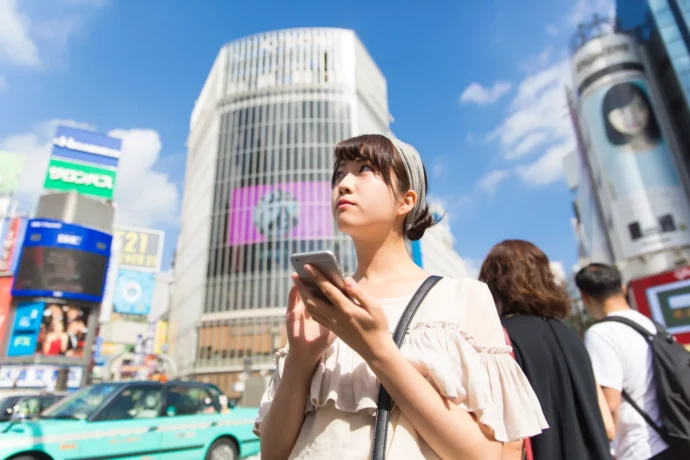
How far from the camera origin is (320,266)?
83 cm

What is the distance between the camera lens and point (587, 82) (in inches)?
1299

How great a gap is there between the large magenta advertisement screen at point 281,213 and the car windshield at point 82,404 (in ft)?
96.9

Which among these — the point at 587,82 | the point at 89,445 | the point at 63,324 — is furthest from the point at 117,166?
the point at 587,82

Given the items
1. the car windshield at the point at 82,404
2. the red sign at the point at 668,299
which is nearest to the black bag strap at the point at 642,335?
the car windshield at the point at 82,404

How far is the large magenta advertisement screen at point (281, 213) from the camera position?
1398 inches

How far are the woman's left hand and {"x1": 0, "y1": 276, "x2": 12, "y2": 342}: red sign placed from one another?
27033mm

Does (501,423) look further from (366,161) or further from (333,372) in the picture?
(366,161)

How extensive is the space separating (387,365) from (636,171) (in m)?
35.6

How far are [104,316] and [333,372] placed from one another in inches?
1758

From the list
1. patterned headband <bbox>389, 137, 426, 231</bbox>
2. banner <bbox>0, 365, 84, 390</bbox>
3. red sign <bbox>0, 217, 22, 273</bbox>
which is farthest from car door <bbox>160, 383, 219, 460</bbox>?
red sign <bbox>0, 217, 22, 273</bbox>

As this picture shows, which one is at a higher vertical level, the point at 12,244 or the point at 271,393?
the point at 12,244

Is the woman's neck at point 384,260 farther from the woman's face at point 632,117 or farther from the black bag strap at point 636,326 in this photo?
the woman's face at point 632,117

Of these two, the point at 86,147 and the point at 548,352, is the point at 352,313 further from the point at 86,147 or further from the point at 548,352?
the point at 86,147

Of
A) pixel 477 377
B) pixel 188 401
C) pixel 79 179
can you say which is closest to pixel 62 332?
pixel 79 179
